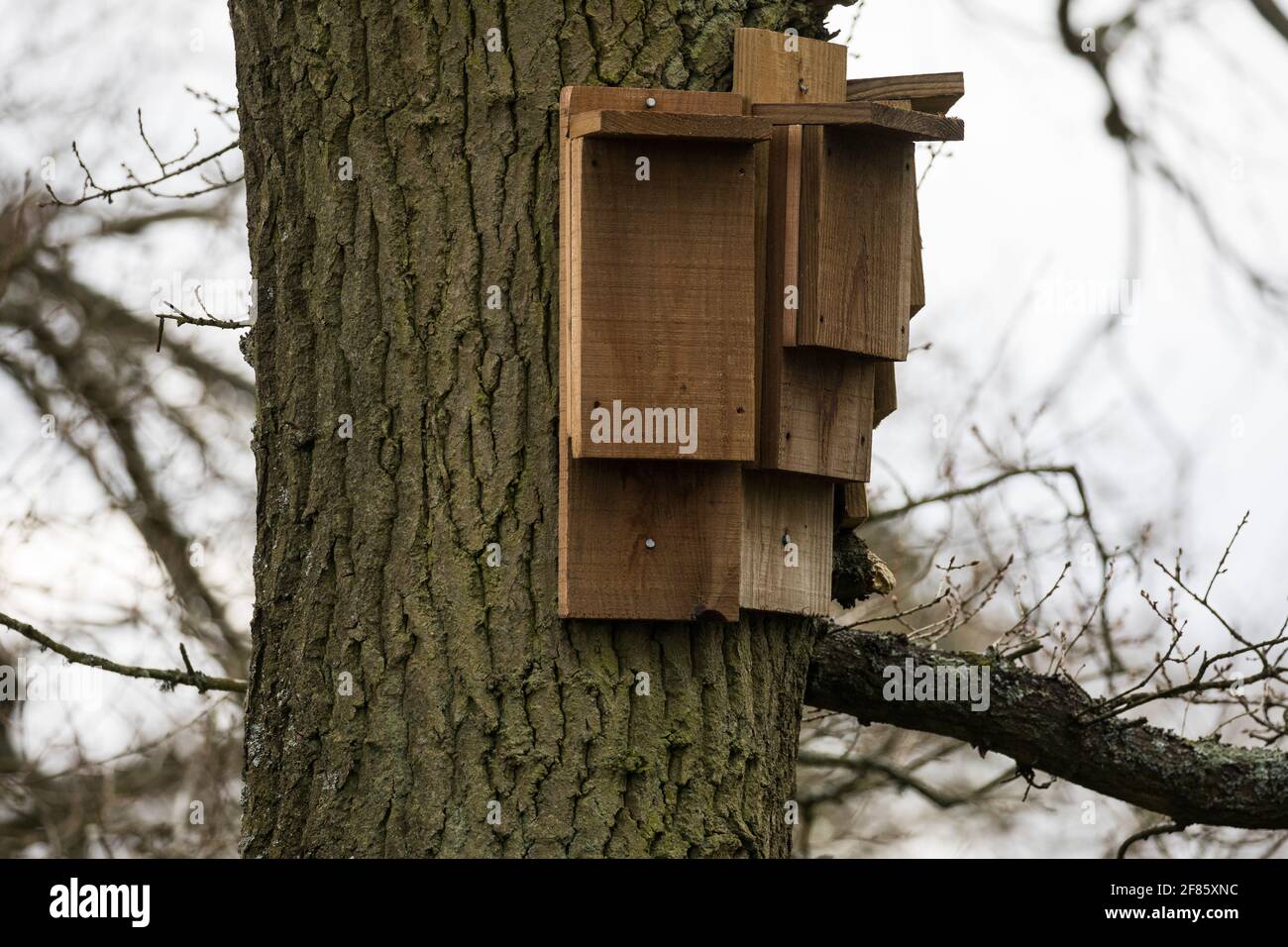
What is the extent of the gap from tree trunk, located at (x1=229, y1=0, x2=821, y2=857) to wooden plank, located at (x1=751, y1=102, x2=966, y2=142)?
0.15 m

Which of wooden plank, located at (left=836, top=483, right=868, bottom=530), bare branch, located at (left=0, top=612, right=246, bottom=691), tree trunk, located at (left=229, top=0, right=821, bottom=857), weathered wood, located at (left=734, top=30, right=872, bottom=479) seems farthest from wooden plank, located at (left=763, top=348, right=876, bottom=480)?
bare branch, located at (left=0, top=612, right=246, bottom=691)

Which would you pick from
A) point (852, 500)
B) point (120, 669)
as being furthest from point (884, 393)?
point (120, 669)

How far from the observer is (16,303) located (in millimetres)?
7105

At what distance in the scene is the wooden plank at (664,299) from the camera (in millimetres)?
2191

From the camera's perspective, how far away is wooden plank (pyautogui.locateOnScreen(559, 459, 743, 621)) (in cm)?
221

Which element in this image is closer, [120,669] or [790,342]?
[790,342]

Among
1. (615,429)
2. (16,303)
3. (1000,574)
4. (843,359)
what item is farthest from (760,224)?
(16,303)

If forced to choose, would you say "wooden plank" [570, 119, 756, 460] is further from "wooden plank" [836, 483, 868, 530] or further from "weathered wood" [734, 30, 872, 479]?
"wooden plank" [836, 483, 868, 530]

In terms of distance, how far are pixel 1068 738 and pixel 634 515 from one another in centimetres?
130

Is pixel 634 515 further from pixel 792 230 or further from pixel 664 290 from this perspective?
pixel 792 230

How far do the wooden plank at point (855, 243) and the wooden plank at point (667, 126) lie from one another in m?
0.15

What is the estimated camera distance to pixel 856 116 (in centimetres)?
229

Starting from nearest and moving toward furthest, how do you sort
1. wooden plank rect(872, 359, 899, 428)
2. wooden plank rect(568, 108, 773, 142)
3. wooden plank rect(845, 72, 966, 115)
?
wooden plank rect(568, 108, 773, 142) → wooden plank rect(845, 72, 966, 115) → wooden plank rect(872, 359, 899, 428)

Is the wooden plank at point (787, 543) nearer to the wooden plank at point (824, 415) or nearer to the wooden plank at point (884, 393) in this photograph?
the wooden plank at point (824, 415)
